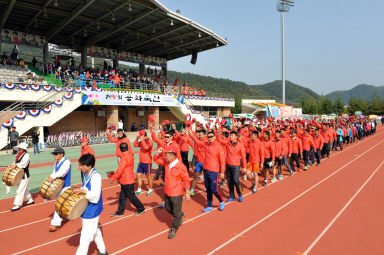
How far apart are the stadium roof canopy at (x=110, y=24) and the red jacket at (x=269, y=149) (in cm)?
1638

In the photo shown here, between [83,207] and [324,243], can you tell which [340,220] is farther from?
[83,207]

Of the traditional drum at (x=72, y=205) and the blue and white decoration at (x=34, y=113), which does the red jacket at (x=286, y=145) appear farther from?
the blue and white decoration at (x=34, y=113)

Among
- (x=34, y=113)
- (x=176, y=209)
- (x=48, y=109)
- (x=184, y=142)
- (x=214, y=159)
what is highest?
(x=48, y=109)

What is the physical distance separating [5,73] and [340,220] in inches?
855

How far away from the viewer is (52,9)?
19.8 metres

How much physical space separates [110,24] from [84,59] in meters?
5.58

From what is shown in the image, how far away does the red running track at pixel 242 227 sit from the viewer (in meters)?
4.26

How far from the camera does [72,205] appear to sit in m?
3.61

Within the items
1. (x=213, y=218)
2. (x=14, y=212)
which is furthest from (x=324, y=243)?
(x=14, y=212)

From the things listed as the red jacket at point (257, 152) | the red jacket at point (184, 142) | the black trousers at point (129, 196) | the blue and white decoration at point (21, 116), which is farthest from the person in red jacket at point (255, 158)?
the blue and white decoration at point (21, 116)

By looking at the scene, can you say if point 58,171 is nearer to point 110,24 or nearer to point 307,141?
point 307,141

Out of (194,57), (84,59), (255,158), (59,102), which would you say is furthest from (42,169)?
(194,57)

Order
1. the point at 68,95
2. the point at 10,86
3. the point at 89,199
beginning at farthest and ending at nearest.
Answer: the point at 68,95 < the point at 10,86 < the point at 89,199

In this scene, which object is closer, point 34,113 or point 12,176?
point 12,176
